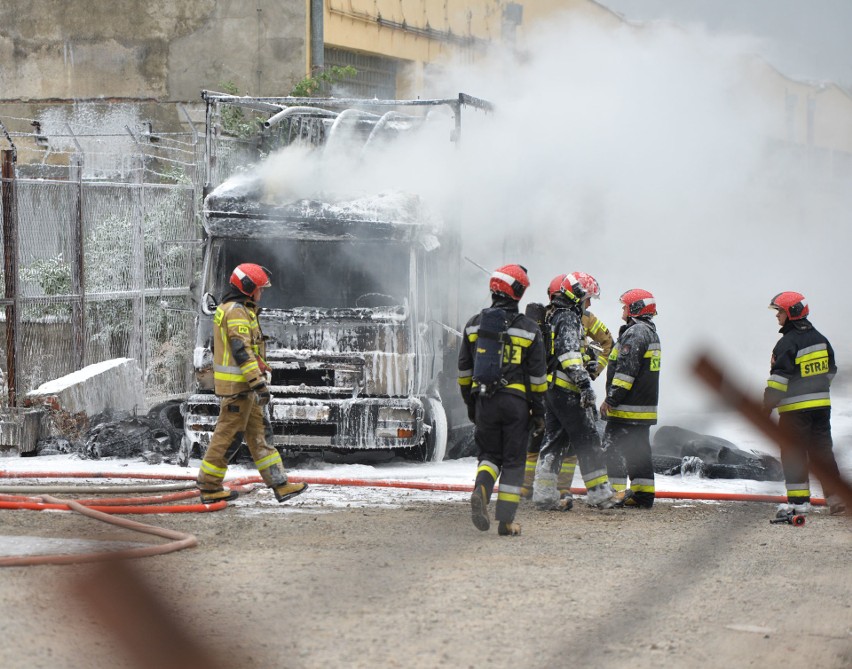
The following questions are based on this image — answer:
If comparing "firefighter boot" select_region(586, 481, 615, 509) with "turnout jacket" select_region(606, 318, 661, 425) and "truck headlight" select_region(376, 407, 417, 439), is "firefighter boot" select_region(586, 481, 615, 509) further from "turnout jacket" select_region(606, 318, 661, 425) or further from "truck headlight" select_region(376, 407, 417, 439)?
"truck headlight" select_region(376, 407, 417, 439)

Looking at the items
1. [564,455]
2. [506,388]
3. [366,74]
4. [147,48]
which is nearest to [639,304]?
[564,455]

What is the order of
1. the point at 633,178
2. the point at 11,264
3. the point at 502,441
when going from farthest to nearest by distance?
the point at 633,178 < the point at 11,264 < the point at 502,441

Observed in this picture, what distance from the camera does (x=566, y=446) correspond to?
929cm

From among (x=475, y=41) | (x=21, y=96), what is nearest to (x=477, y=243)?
(x=475, y=41)

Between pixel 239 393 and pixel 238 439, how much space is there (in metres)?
0.37

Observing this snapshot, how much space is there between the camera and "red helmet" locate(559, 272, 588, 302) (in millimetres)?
9086

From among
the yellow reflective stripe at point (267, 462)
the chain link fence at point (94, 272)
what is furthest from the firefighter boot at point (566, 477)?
the chain link fence at point (94, 272)

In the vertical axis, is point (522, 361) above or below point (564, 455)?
above

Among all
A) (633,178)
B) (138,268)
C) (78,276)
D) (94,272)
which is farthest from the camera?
(633,178)

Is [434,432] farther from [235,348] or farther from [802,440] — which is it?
[802,440]

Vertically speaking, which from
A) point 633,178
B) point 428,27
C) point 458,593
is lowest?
point 458,593

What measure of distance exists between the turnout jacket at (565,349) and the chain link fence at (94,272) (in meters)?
3.49

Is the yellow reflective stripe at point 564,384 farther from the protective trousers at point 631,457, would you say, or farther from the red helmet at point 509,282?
the red helmet at point 509,282

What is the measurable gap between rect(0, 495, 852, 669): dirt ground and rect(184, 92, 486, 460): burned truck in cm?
210
